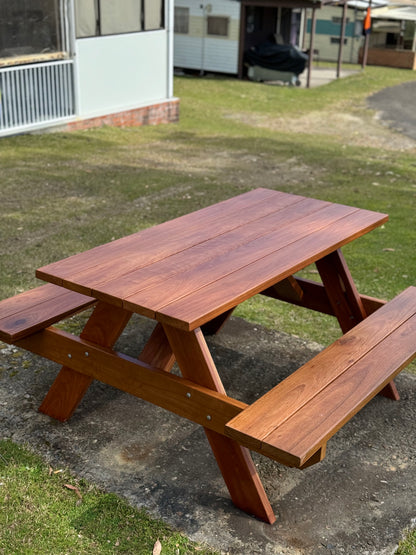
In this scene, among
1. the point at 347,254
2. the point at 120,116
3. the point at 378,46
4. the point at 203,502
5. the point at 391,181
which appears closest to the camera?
the point at 203,502

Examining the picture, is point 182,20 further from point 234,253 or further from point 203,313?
point 203,313

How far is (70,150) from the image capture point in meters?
10.5

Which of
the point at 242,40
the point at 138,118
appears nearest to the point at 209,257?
the point at 138,118

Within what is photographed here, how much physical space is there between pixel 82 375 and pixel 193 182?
5.56 meters

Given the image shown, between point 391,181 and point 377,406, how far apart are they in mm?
5849

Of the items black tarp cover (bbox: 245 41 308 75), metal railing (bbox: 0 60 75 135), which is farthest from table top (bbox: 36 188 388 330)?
black tarp cover (bbox: 245 41 308 75)

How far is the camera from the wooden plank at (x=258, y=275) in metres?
2.98

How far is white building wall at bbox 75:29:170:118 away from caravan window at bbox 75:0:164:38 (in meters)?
0.12

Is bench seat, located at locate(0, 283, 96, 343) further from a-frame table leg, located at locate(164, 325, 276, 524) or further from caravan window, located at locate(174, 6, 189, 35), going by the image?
caravan window, located at locate(174, 6, 189, 35)

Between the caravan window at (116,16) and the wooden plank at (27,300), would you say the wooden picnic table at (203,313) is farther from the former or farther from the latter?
the caravan window at (116,16)

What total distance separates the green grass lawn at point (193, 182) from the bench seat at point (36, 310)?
642 mm

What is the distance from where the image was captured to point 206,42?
69.2ft

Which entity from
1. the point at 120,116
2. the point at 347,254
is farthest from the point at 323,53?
the point at 347,254

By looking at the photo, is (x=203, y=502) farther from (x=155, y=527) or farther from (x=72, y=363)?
(x=72, y=363)
